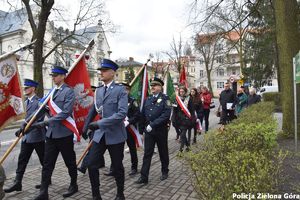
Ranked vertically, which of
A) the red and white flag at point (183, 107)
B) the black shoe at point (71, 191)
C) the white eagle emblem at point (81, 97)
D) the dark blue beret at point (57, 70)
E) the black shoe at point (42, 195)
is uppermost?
the dark blue beret at point (57, 70)

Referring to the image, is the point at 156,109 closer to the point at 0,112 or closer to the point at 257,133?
the point at 257,133

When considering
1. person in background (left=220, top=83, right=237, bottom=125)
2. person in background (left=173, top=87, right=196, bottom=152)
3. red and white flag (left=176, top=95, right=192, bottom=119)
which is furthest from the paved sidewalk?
person in background (left=220, top=83, right=237, bottom=125)

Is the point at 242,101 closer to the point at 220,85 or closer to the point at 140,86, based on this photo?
the point at 140,86

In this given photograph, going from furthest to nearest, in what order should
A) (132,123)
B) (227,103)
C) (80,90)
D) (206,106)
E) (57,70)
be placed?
(206,106) → (227,103) → (132,123) → (80,90) → (57,70)

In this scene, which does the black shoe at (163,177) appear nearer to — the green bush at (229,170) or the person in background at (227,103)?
the green bush at (229,170)

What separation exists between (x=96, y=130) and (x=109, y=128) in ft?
0.77

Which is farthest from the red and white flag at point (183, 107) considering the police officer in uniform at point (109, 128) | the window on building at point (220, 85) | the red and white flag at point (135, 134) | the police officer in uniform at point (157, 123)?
the window on building at point (220, 85)

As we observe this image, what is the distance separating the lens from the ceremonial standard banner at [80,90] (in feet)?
19.9

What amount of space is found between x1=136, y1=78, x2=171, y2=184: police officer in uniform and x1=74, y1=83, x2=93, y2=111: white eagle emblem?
1.19m

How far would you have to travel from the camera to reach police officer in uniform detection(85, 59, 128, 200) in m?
4.77

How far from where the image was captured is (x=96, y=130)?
498 centimetres

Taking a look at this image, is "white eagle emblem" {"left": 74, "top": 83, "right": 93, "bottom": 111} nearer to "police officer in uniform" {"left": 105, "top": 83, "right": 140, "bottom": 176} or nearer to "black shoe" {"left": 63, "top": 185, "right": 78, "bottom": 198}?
"police officer in uniform" {"left": 105, "top": 83, "right": 140, "bottom": 176}

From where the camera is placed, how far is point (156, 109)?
6.40m

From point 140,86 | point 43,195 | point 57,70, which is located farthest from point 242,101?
point 43,195
